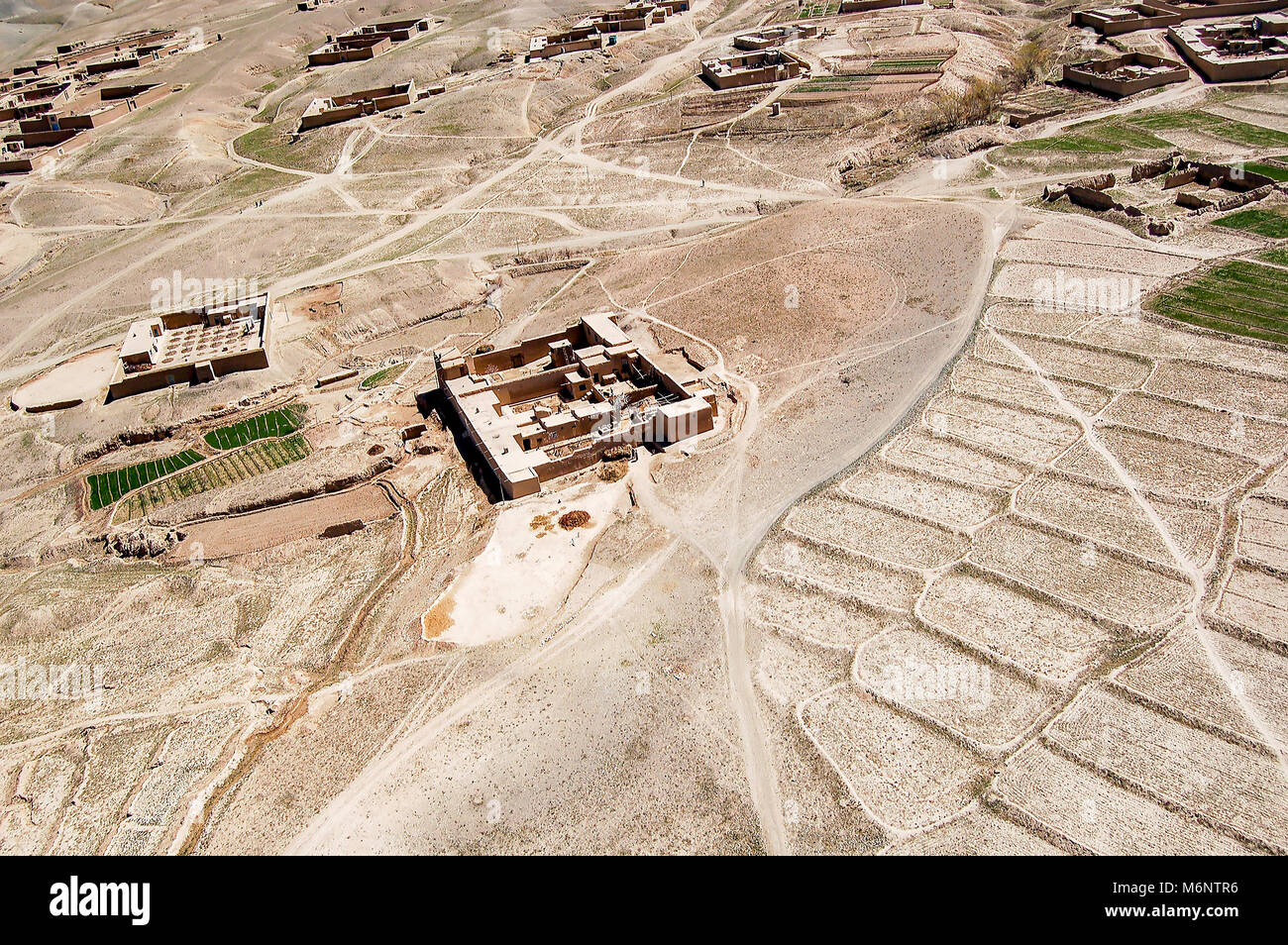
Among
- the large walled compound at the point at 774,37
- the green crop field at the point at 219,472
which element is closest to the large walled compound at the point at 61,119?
the green crop field at the point at 219,472

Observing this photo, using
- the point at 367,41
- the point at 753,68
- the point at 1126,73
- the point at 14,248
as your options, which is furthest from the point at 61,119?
the point at 1126,73

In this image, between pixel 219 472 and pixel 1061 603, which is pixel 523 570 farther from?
pixel 1061 603

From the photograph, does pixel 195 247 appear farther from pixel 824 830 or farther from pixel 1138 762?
pixel 1138 762

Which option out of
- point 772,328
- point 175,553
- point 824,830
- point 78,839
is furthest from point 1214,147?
point 78,839

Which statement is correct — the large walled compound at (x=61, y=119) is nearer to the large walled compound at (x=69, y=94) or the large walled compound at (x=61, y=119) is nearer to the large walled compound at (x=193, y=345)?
the large walled compound at (x=69, y=94)

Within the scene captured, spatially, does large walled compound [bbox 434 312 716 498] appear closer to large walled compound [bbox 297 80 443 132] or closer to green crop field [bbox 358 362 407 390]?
green crop field [bbox 358 362 407 390]

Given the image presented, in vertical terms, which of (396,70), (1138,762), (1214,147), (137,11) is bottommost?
(1138,762)
